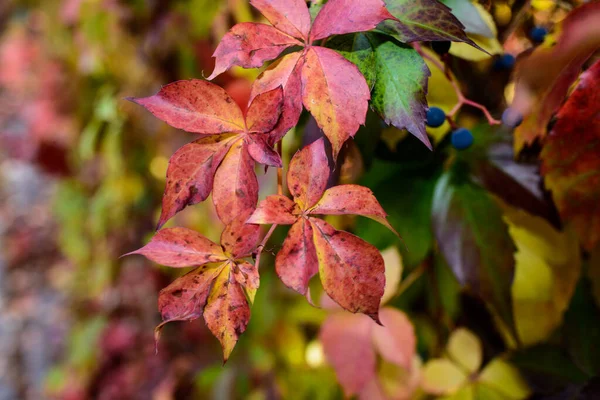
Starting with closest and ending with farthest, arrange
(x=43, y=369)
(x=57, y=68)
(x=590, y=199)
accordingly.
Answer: (x=590, y=199), (x=57, y=68), (x=43, y=369)

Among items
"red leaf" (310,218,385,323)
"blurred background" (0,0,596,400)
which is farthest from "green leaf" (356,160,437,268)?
"red leaf" (310,218,385,323)

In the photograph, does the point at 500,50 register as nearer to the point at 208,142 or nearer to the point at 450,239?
the point at 450,239

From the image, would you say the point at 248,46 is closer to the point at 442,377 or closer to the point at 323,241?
the point at 323,241

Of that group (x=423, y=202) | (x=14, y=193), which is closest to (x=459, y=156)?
(x=423, y=202)

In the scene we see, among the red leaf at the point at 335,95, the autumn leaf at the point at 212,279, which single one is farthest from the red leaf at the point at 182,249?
the red leaf at the point at 335,95

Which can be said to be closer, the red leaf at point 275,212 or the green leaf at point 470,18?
the red leaf at point 275,212

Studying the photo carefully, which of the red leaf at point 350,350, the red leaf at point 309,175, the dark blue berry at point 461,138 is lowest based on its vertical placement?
the red leaf at point 350,350

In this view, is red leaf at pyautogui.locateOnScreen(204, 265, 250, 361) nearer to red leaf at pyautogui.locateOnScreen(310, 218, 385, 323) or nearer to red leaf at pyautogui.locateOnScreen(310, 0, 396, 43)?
red leaf at pyautogui.locateOnScreen(310, 218, 385, 323)

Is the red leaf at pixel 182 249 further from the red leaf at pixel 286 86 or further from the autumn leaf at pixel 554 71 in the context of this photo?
the autumn leaf at pixel 554 71
